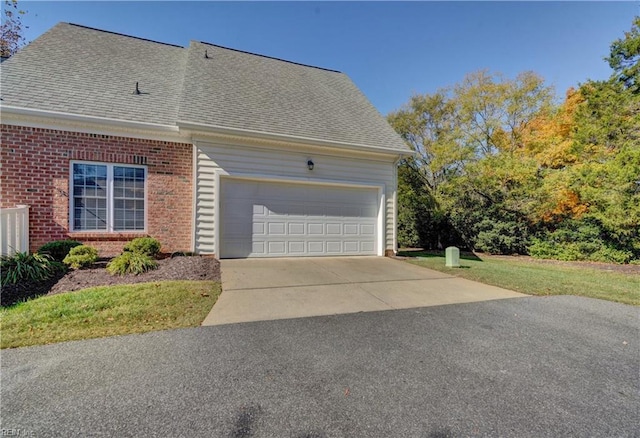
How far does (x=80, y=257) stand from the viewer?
5711 mm

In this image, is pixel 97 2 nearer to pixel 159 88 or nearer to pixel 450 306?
pixel 159 88

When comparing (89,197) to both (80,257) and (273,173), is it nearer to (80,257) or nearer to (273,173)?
(80,257)

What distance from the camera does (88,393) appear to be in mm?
2166

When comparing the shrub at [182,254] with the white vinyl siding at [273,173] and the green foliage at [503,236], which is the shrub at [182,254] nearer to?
the white vinyl siding at [273,173]

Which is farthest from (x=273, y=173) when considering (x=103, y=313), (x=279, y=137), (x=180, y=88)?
(x=103, y=313)

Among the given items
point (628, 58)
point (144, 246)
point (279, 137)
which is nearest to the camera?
point (144, 246)

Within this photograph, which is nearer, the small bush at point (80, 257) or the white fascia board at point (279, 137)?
the small bush at point (80, 257)

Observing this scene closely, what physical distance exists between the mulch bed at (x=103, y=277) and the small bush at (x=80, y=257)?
0.14 m

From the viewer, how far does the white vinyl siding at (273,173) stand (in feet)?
24.1

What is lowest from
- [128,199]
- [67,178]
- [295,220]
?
[295,220]

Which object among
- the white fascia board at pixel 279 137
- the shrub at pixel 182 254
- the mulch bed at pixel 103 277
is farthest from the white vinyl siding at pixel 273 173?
the mulch bed at pixel 103 277

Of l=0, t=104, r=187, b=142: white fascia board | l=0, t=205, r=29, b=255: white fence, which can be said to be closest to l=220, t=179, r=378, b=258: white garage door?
l=0, t=104, r=187, b=142: white fascia board

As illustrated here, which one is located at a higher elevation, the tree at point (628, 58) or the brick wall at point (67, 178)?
the tree at point (628, 58)

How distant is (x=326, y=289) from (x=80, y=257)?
486cm
